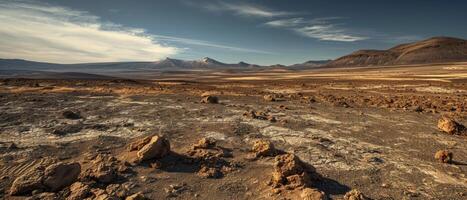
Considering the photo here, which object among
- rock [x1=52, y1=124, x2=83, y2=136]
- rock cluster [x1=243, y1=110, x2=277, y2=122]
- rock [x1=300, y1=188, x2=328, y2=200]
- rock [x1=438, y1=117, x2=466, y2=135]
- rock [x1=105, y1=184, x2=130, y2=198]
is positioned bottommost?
rock [x1=105, y1=184, x2=130, y2=198]

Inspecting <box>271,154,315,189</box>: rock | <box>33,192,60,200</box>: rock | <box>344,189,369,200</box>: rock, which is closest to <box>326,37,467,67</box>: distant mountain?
<box>271,154,315,189</box>: rock

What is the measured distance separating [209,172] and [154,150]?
73.5 inches

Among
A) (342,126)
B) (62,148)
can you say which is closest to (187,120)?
(62,148)

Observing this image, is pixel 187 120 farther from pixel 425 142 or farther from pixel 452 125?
pixel 452 125

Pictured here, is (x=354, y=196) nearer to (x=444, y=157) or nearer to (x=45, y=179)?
(x=444, y=157)

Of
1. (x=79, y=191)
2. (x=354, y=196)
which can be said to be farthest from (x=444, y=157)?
(x=79, y=191)

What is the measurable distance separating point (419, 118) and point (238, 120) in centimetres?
944

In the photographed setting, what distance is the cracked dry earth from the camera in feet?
26.3

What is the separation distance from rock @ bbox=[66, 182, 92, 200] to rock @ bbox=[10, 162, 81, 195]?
0.32 m

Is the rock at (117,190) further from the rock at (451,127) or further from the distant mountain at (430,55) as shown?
the distant mountain at (430,55)

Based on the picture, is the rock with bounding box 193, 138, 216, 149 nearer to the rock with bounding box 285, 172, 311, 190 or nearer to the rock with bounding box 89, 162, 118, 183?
the rock with bounding box 89, 162, 118, 183

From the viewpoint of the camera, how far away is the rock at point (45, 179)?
7.32 metres

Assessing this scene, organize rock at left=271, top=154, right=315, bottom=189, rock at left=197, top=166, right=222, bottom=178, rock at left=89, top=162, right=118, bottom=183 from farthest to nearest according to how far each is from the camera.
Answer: rock at left=197, top=166, right=222, bottom=178
rock at left=89, top=162, right=118, bottom=183
rock at left=271, top=154, right=315, bottom=189

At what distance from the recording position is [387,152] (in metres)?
10.8
